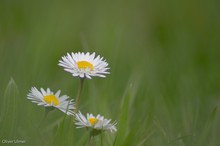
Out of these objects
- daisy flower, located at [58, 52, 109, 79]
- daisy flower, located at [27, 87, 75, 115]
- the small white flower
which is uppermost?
daisy flower, located at [58, 52, 109, 79]

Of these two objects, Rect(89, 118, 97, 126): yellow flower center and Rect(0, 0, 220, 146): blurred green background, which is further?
Rect(0, 0, 220, 146): blurred green background

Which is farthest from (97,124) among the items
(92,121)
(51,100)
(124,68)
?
(124,68)

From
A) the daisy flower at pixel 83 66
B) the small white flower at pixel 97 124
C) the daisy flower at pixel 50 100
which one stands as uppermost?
the daisy flower at pixel 83 66

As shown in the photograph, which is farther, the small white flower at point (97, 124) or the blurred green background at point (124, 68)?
the blurred green background at point (124, 68)

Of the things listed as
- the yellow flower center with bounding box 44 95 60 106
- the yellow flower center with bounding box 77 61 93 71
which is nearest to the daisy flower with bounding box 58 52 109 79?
the yellow flower center with bounding box 77 61 93 71

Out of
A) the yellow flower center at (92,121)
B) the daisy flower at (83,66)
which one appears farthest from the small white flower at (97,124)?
the daisy flower at (83,66)

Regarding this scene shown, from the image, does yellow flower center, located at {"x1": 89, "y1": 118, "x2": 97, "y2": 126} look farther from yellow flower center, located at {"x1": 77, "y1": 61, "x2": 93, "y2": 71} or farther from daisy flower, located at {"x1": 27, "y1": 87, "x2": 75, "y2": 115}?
yellow flower center, located at {"x1": 77, "y1": 61, "x2": 93, "y2": 71}

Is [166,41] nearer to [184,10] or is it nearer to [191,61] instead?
[191,61]

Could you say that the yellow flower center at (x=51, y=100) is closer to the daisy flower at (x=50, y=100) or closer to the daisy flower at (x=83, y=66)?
the daisy flower at (x=50, y=100)

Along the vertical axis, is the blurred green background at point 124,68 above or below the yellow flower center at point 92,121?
above
